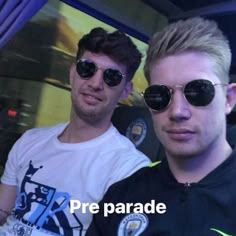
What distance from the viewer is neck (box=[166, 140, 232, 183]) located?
1189mm

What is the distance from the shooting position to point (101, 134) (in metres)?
1.77

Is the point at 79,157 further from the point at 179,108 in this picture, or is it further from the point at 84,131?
the point at 179,108

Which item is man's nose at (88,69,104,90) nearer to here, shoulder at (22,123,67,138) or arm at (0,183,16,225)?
shoulder at (22,123,67,138)

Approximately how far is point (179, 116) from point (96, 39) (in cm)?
79

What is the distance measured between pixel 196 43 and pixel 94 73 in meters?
0.67

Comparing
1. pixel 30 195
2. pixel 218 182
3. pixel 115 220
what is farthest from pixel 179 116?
pixel 30 195

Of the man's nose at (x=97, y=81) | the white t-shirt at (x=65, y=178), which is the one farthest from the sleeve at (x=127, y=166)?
the man's nose at (x=97, y=81)

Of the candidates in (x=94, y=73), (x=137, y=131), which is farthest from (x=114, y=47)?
(x=137, y=131)

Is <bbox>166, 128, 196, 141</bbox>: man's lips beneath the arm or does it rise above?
above

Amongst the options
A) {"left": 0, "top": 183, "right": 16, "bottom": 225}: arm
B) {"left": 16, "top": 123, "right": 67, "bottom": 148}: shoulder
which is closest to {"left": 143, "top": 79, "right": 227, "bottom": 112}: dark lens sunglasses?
{"left": 16, "top": 123, "right": 67, "bottom": 148}: shoulder

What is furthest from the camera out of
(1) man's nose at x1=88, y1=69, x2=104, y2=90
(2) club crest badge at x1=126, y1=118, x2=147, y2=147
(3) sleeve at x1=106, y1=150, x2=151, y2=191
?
(2) club crest badge at x1=126, y1=118, x2=147, y2=147

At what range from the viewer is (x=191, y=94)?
112 centimetres

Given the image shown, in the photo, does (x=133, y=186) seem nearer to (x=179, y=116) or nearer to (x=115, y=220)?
(x=115, y=220)

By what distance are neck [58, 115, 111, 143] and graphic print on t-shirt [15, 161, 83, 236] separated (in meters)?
0.18
